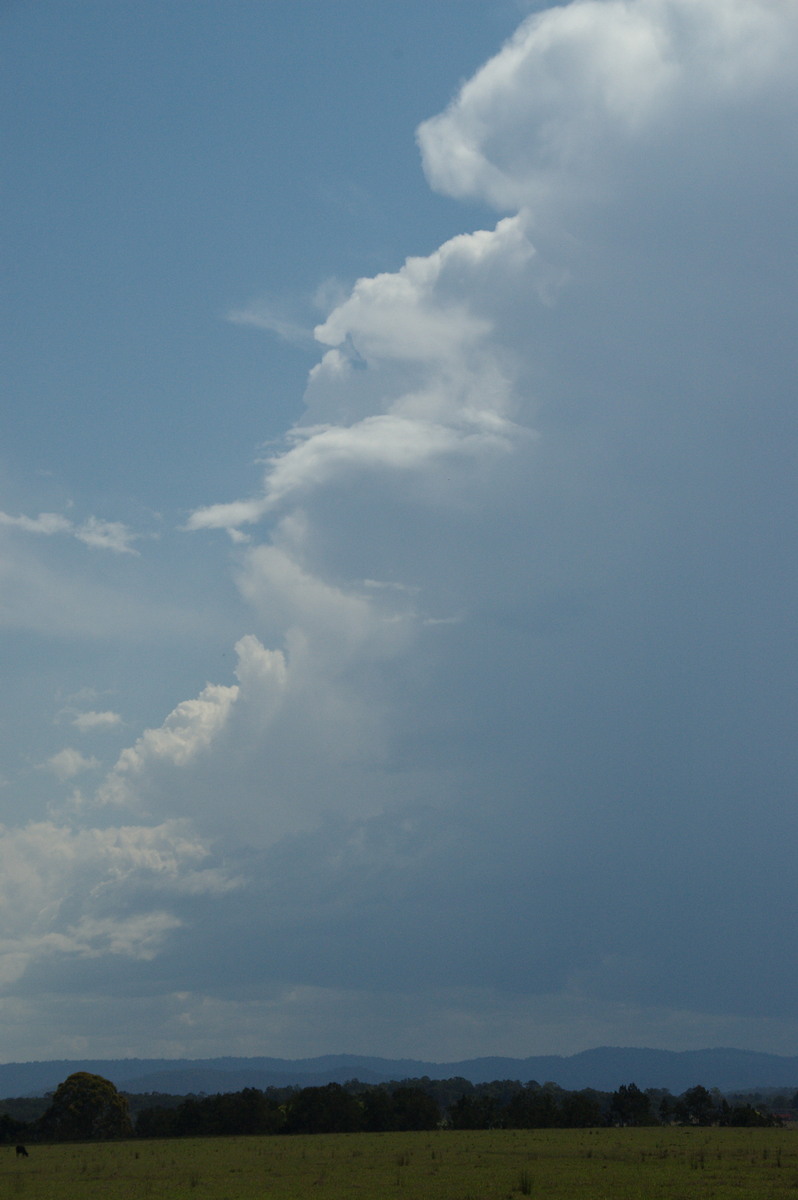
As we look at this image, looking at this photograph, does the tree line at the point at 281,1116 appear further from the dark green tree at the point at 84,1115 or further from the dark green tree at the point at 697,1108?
the dark green tree at the point at 697,1108

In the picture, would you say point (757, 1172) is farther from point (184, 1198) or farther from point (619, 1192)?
point (184, 1198)

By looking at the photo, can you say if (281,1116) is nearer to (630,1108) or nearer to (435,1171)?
(630,1108)

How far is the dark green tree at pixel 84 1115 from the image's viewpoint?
330ft

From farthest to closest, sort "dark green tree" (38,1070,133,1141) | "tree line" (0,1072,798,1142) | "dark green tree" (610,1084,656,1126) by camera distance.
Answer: "dark green tree" (610,1084,656,1126) < "tree line" (0,1072,798,1142) < "dark green tree" (38,1070,133,1141)

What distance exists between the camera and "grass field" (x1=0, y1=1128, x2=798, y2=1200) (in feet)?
126

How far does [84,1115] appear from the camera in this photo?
101m

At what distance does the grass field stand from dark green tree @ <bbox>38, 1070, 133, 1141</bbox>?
29392 millimetres

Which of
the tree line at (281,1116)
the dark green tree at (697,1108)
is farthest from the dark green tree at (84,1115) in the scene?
the dark green tree at (697,1108)

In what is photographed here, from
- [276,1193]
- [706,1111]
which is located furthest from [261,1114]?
[276,1193]

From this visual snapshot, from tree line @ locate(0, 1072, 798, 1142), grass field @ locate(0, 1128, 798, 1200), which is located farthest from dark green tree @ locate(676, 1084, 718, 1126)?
grass field @ locate(0, 1128, 798, 1200)

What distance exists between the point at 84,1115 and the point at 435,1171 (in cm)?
6787

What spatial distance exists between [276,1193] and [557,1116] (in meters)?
71.5

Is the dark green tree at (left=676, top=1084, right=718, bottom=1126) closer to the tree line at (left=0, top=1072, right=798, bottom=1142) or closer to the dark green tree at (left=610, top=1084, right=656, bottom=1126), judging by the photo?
the dark green tree at (left=610, top=1084, right=656, bottom=1126)

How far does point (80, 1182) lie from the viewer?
48.0 m
